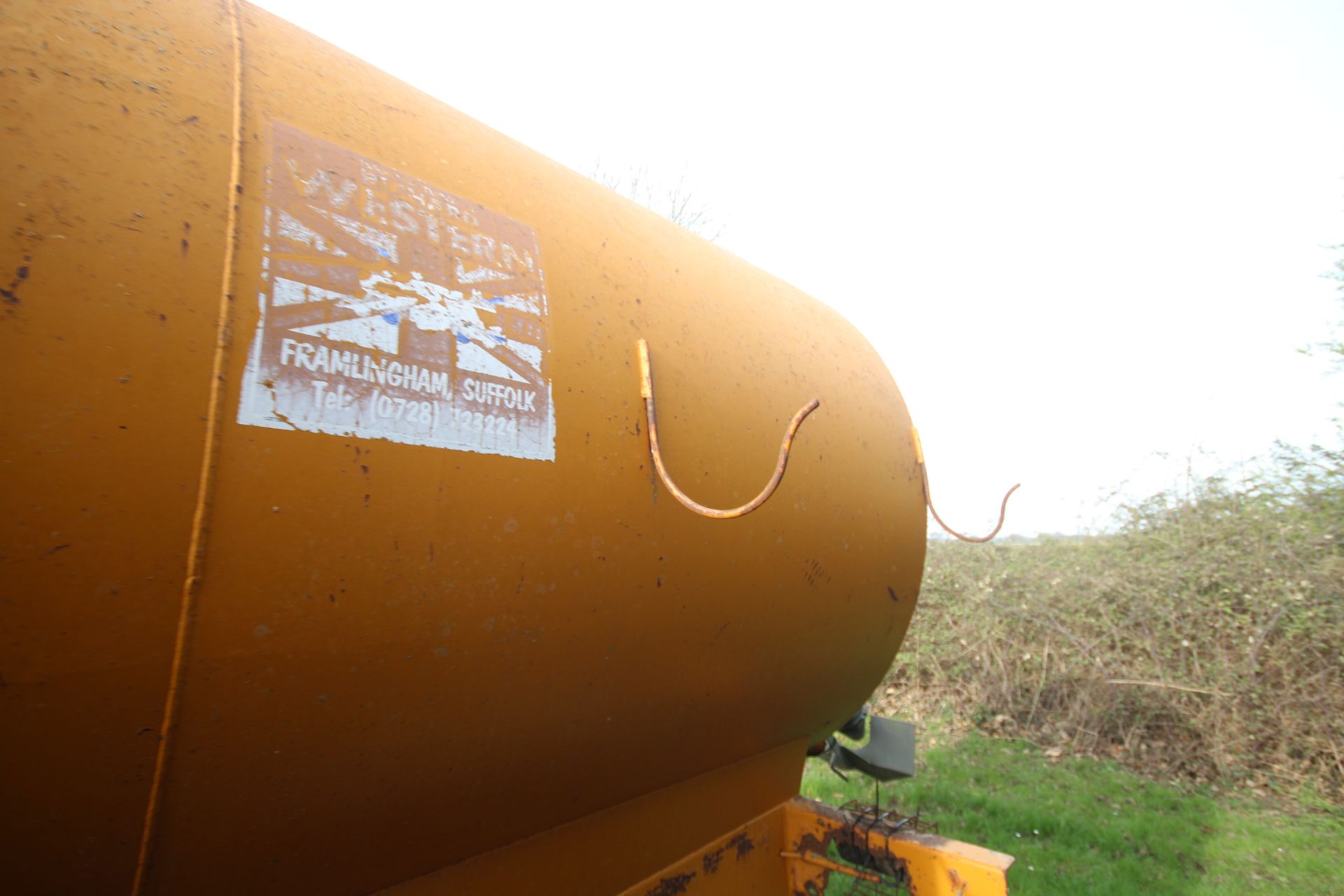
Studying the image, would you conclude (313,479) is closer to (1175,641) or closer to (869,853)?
(869,853)

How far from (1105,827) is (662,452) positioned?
4.83 m

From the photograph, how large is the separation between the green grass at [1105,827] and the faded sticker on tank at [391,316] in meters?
4.03

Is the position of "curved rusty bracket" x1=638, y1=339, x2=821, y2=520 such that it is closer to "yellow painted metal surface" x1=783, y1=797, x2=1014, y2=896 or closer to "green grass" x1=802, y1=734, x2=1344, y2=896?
"yellow painted metal surface" x1=783, y1=797, x2=1014, y2=896

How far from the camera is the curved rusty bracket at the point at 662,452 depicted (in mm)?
1445

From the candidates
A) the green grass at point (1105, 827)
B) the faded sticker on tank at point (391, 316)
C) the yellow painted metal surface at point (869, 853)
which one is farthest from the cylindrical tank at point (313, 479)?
the green grass at point (1105, 827)

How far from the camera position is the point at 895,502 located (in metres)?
2.44

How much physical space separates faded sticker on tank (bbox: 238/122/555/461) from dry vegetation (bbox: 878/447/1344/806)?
6.38 metres

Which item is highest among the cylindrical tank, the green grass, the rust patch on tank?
the cylindrical tank

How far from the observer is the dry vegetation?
211 inches

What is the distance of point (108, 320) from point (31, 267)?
0.29ft

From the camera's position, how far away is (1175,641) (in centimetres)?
607

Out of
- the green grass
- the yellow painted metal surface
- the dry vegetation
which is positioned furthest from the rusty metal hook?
the dry vegetation

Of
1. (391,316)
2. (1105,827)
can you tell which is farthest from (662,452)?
(1105,827)

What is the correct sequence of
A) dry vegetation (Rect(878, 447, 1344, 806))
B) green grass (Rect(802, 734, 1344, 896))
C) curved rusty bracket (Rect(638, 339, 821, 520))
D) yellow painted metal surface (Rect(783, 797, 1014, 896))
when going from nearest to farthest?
1. curved rusty bracket (Rect(638, 339, 821, 520))
2. yellow painted metal surface (Rect(783, 797, 1014, 896))
3. green grass (Rect(802, 734, 1344, 896))
4. dry vegetation (Rect(878, 447, 1344, 806))
